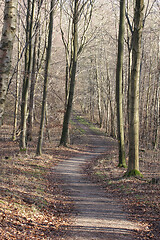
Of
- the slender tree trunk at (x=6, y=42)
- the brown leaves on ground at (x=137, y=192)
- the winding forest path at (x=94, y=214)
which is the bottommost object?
the winding forest path at (x=94, y=214)

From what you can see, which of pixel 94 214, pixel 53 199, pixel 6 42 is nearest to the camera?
pixel 6 42

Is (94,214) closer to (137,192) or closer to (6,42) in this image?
(137,192)

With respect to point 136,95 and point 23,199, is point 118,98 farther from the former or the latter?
point 23,199

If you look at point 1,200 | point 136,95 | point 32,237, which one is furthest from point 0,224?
point 136,95

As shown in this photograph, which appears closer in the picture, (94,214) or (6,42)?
(6,42)

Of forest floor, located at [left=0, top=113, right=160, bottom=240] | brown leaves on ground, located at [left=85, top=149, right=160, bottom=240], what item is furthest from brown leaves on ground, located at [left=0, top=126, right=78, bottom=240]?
brown leaves on ground, located at [left=85, top=149, right=160, bottom=240]

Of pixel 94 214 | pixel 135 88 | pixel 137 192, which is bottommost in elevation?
pixel 94 214

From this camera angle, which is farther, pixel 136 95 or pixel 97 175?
pixel 97 175

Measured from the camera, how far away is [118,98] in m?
13.0

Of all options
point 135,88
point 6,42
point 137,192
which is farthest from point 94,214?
point 135,88

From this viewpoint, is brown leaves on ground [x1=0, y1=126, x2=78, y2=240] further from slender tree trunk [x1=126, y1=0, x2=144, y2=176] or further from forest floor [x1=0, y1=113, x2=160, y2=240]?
slender tree trunk [x1=126, y1=0, x2=144, y2=176]

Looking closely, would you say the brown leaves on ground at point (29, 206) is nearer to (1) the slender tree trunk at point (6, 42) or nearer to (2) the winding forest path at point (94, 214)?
(2) the winding forest path at point (94, 214)

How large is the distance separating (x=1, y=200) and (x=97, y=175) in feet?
A: 21.1

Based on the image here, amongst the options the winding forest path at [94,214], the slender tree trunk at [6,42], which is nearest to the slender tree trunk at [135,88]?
the winding forest path at [94,214]
